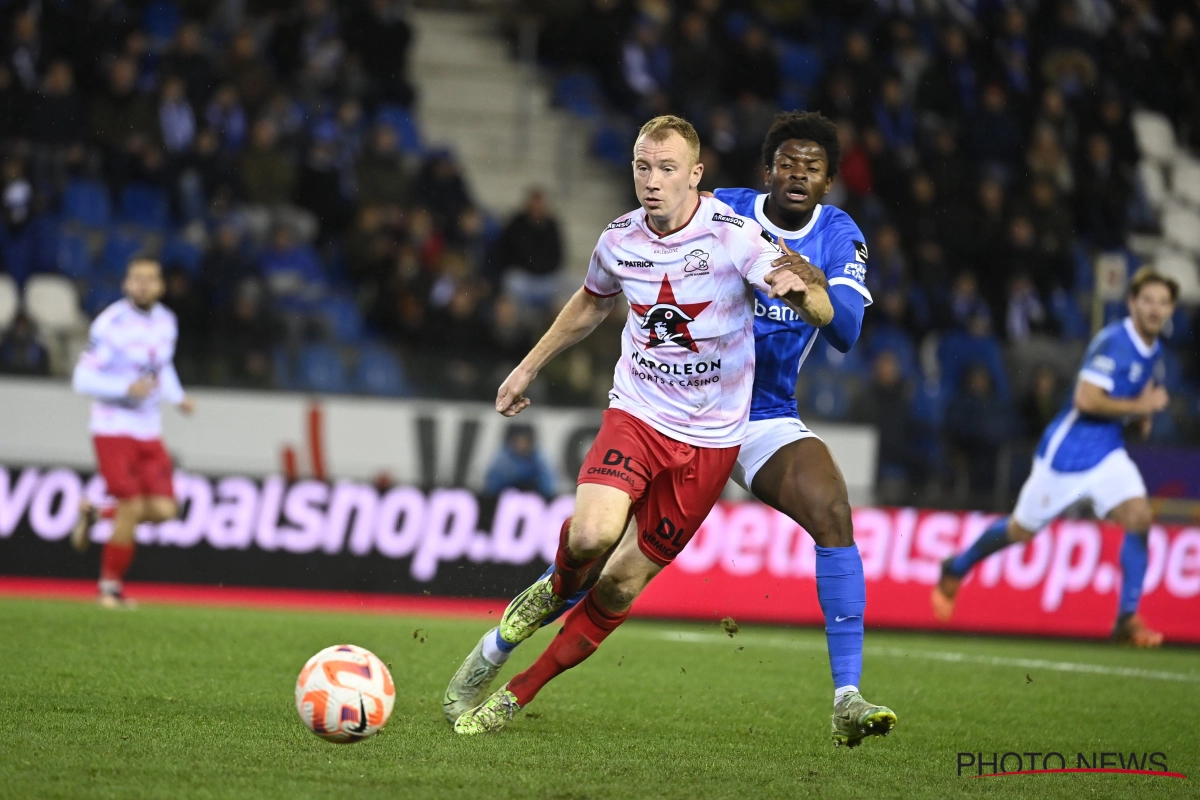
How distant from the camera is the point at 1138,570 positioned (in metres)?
10.1

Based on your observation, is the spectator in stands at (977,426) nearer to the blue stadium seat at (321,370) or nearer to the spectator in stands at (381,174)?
the blue stadium seat at (321,370)

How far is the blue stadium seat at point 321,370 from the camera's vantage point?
45.1 ft

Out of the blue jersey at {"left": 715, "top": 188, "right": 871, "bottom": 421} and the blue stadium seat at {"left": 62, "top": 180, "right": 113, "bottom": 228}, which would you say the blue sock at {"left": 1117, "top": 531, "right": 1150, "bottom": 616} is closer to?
the blue jersey at {"left": 715, "top": 188, "right": 871, "bottom": 421}

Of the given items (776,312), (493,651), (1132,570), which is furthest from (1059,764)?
(1132,570)

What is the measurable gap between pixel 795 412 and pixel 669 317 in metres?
1.02

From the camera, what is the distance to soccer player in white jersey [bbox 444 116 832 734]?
543cm

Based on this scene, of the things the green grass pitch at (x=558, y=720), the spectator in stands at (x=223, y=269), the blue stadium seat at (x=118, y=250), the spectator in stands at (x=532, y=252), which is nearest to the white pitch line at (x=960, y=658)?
the green grass pitch at (x=558, y=720)

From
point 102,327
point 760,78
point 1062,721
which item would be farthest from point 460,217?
point 1062,721

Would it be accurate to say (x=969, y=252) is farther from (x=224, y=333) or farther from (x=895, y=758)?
(x=895, y=758)

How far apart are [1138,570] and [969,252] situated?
7247mm

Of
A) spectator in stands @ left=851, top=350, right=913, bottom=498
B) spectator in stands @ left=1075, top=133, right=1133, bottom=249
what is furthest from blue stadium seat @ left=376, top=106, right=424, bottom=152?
spectator in stands @ left=1075, top=133, right=1133, bottom=249

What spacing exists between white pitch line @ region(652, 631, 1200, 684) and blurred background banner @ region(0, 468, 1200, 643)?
1.24 m

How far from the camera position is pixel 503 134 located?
18.1 metres

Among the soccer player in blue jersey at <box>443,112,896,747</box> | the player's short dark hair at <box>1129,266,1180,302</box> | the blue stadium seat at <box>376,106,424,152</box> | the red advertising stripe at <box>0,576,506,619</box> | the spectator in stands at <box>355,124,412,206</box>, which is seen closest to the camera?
the soccer player in blue jersey at <box>443,112,896,747</box>
